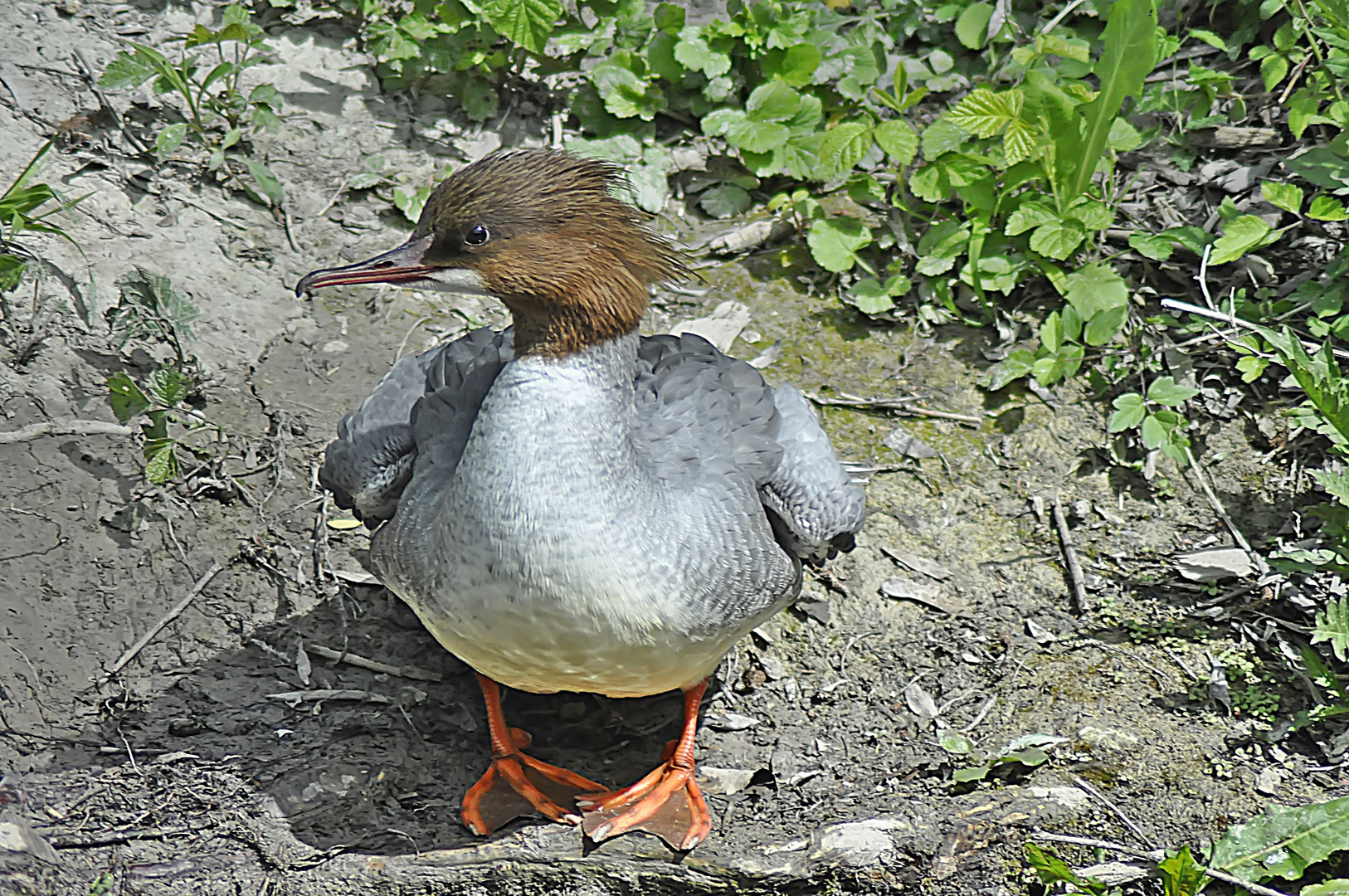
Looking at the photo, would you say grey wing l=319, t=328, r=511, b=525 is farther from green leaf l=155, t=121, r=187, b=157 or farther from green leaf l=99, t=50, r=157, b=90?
green leaf l=99, t=50, r=157, b=90

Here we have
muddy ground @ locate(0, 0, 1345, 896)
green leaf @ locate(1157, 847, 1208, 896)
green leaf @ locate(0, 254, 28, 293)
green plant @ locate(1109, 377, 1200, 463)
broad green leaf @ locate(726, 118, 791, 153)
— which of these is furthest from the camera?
broad green leaf @ locate(726, 118, 791, 153)

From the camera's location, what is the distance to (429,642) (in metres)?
3.79

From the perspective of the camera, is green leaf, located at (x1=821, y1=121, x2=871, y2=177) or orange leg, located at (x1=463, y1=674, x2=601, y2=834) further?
green leaf, located at (x1=821, y1=121, x2=871, y2=177)

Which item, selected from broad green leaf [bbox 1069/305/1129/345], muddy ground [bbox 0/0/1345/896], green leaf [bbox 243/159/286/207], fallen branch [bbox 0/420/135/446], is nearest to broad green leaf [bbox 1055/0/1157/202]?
broad green leaf [bbox 1069/305/1129/345]

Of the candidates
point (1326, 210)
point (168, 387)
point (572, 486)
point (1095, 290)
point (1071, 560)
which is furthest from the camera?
point (1095, 290)

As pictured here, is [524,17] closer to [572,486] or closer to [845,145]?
[845,145]

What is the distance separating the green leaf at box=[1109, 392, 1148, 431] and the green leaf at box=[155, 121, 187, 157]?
351 cm

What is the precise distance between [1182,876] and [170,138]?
4111 millimetres

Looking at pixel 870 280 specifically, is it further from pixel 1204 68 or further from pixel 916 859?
pixel 916 859

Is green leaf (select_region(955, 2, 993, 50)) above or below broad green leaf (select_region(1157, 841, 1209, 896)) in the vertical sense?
above

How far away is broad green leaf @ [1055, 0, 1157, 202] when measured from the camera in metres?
4.12

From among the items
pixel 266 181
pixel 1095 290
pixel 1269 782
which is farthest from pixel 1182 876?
pixel 266 181

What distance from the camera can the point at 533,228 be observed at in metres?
2.79

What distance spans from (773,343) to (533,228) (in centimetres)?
207
